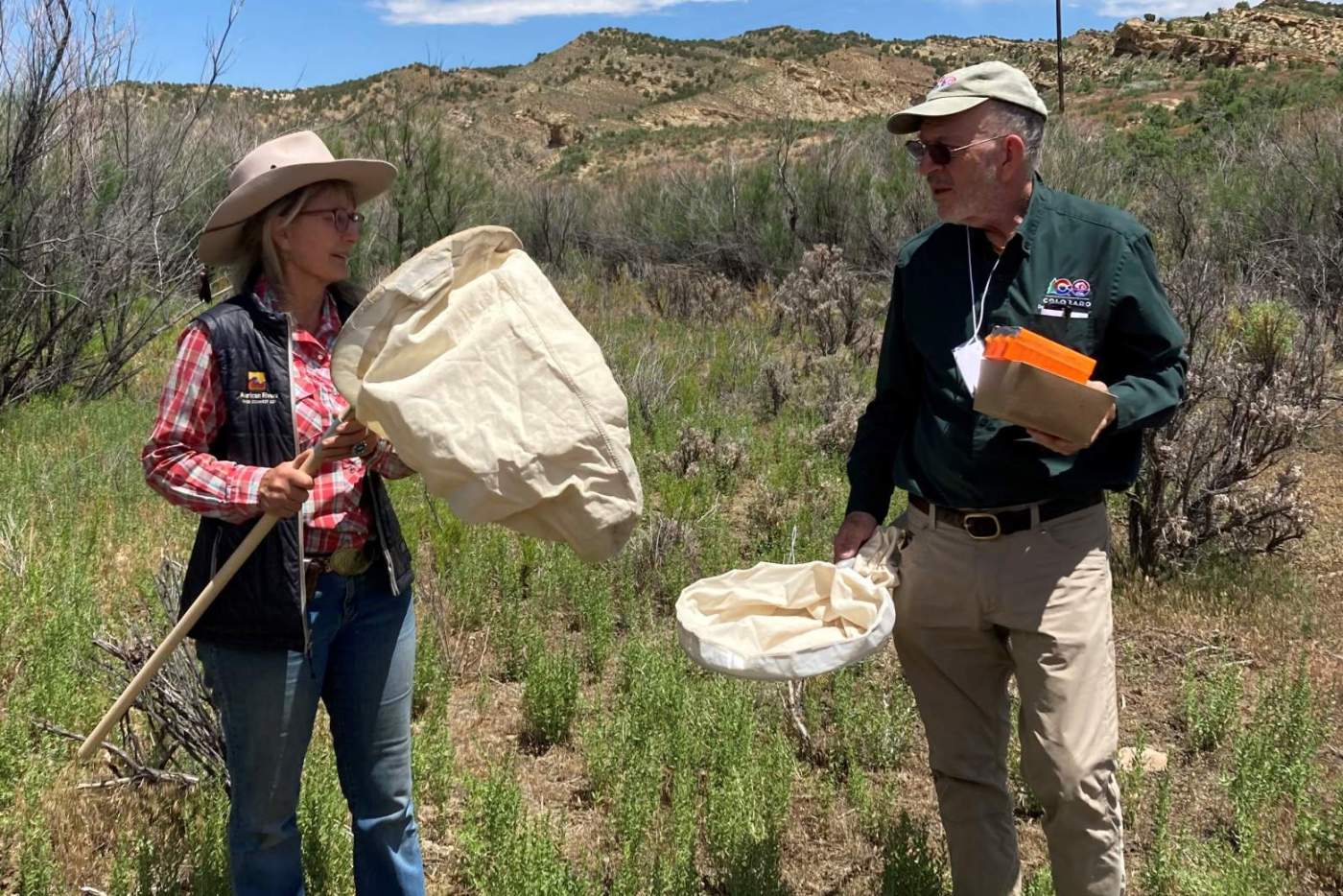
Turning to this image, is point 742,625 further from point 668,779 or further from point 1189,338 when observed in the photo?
point 1189,338

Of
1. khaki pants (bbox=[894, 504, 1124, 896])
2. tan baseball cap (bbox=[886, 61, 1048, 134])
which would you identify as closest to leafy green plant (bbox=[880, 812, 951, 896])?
khaki pants (bbox=[894, 504, 1124, 896])

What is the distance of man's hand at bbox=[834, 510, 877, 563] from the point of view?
285cm

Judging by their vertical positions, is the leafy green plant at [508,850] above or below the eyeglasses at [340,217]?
below

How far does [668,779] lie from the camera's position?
373cm

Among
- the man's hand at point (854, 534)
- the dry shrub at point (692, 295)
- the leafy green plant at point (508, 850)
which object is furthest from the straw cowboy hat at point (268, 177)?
the dry shrub at point (692, 295)

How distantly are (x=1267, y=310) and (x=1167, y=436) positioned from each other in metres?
2.06

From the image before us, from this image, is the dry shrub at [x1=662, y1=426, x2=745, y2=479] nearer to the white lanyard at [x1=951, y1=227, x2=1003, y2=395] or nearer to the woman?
the white lanyard at [x1=951, y1=227, x2=1003, y2=395]

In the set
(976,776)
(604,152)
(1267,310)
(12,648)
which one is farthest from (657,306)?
(604,152)

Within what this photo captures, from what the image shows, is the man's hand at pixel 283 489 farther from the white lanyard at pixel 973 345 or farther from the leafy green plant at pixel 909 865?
the leafy green plant at pixel 909 865

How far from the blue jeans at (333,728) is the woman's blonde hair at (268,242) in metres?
0.69

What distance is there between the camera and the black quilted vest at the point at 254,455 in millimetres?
2191

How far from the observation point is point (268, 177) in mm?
2252

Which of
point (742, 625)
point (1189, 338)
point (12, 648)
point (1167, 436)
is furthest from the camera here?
point (1189, 338)

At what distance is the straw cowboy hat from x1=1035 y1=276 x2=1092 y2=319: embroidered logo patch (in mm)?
1614
